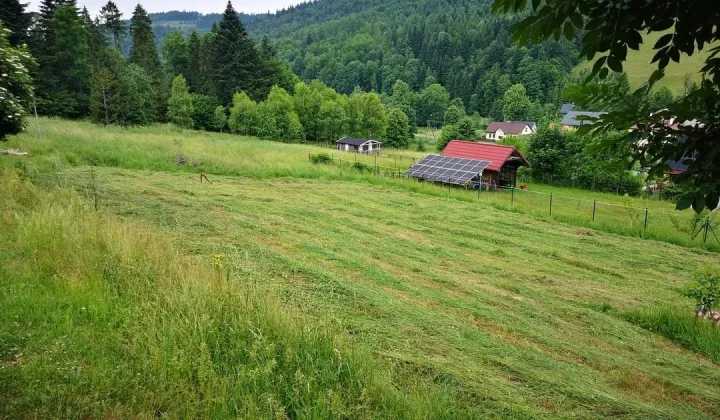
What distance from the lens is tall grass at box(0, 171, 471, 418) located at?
10.8 feet

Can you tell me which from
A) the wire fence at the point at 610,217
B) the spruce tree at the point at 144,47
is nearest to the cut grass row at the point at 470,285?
the wire fence at the point at 610,217

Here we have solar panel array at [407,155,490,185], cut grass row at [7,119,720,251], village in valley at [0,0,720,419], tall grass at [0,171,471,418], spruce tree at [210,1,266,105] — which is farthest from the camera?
spruce tree at [210,1,266,105]

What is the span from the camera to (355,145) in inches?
2132

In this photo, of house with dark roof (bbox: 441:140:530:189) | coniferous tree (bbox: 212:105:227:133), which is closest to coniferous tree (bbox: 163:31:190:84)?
coniferous tree (bbox: 212:105:227:133)

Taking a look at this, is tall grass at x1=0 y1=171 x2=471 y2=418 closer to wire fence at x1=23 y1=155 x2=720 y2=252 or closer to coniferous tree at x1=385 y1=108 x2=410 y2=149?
wire fence at x1=23 y1=155 x2=720 y2=252

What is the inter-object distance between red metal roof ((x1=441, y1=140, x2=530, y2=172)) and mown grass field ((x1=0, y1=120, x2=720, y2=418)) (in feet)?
66.2

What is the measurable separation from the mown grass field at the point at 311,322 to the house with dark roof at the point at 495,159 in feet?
65.3

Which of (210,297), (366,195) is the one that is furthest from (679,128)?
(366,195)

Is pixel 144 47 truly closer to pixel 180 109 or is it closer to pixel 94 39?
pixel 94 39

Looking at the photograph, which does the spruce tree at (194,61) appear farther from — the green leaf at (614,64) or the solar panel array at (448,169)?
the green leaf at (614,64)

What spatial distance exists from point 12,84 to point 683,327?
18.6 meters

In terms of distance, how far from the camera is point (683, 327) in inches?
265

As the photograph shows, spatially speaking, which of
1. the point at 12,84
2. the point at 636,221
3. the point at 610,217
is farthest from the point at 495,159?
the point at 12,84

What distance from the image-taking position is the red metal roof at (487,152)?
105ft
